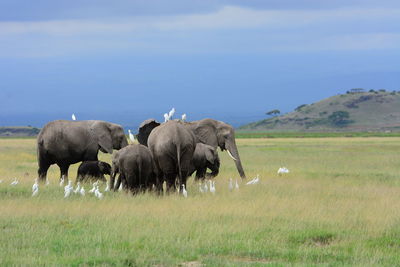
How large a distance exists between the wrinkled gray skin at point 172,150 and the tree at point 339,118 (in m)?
169

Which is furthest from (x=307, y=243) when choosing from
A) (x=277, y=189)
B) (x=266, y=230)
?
(x=277, y=189)

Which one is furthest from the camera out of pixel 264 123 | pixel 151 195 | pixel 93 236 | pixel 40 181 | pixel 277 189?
pixel 264 123

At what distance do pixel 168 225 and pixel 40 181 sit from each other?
9.44 meters

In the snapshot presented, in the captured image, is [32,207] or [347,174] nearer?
[32,207]

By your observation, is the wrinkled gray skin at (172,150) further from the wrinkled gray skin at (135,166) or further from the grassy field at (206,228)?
the grassy field at (206,228)

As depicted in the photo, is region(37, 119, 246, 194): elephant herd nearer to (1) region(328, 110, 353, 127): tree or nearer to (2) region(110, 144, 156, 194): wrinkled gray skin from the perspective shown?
(2) region(110, 144, 156, 194): wrinkled gray skin

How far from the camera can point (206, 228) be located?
13.3 m

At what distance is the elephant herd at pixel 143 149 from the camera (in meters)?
18.0

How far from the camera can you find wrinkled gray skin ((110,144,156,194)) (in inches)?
701

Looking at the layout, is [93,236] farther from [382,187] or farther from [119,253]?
[382,187]

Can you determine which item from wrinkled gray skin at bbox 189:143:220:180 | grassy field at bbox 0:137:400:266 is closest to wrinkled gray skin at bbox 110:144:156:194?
grassy field at bbox 0:137:400:266

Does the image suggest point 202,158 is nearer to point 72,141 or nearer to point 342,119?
point 72,141

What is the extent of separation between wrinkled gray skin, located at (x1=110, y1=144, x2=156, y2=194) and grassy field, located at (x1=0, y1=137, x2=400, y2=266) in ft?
1.95

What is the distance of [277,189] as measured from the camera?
68.3 ft
